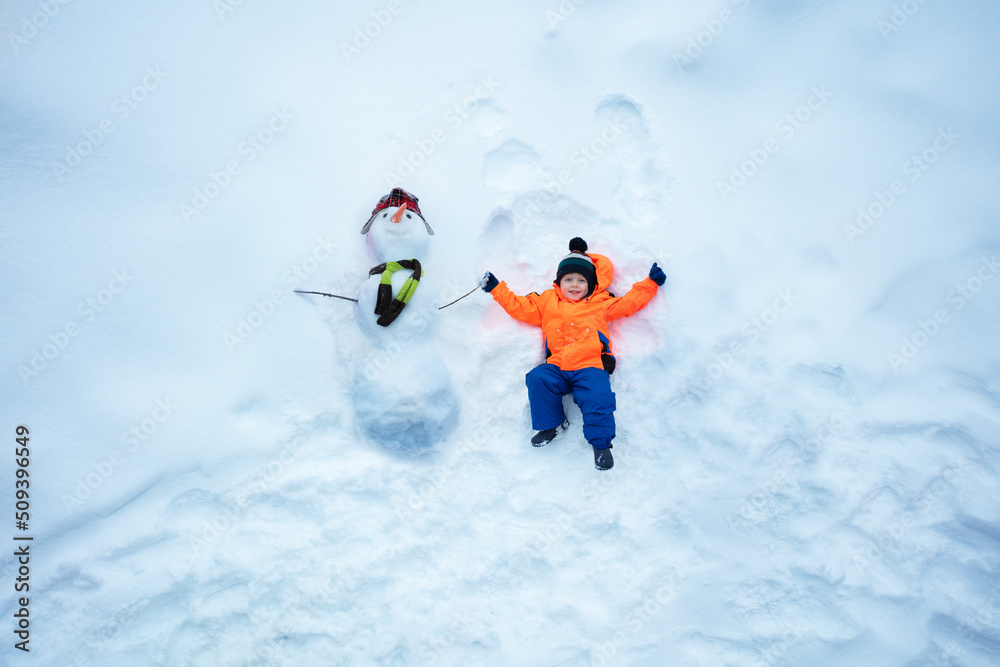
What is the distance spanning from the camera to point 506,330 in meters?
3.67

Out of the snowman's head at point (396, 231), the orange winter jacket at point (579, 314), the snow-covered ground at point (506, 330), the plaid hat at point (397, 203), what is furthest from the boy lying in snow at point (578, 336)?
the plaid hat at point (397, 203)

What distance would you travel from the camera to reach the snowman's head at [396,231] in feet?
10.5

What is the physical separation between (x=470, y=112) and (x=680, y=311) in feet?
6.56

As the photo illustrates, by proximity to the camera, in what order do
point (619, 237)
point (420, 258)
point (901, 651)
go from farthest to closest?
point (619, 237)
point (420, 258)
point (901, 651)

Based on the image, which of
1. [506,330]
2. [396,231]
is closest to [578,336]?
[506,330]

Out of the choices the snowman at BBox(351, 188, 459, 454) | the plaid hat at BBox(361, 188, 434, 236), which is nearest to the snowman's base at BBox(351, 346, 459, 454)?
the snowman at BBox(351, 188, 459, 454)

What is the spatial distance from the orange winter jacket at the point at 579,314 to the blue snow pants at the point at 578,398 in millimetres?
71

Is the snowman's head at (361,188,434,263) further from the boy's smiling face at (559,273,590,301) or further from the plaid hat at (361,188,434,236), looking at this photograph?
the boy's smiling face at (559,273,590,301)

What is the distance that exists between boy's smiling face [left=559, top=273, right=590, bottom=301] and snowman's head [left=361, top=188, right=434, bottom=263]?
0.91 metres

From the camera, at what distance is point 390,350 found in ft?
10.5

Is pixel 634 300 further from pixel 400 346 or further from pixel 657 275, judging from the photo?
pixel 400 346

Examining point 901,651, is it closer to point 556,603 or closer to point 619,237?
point 556,603

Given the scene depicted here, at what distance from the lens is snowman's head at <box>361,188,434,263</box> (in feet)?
10.5

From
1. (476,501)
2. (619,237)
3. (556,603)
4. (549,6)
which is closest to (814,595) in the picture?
(556,603)
